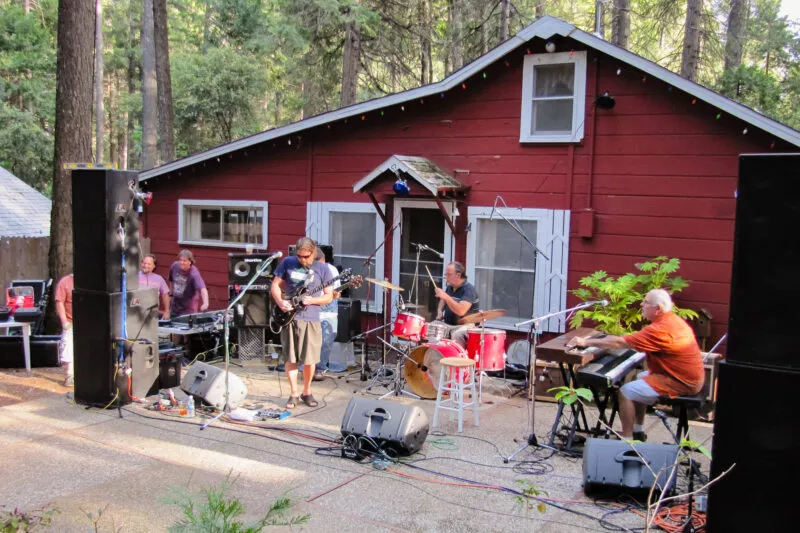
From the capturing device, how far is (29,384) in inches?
325

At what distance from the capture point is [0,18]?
950 inches

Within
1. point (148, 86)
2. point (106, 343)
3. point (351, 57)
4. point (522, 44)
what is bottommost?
point (106, 343)

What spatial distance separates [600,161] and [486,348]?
2751 mm

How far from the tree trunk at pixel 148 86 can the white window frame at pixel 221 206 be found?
835 cm

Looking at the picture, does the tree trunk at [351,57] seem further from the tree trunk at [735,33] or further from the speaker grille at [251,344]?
the speaker grille at [251,344]

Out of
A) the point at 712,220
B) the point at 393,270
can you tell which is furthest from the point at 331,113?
the point at 712,220

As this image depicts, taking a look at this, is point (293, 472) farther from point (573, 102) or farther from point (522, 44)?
point (522, 44)

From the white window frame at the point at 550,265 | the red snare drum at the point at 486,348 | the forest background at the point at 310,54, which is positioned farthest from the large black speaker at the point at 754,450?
the forest background at the point at 310,54

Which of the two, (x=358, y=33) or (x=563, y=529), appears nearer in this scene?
(x=563, y=529)

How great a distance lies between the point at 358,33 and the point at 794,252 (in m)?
15.5

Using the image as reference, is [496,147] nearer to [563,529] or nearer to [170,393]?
[170,393]

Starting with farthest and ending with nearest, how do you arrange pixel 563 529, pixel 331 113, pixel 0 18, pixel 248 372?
pixel 0 18
pixel 331 113
pixel 248 372
pixel 563 529

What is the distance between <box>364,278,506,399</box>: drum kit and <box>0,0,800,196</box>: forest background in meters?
8.42

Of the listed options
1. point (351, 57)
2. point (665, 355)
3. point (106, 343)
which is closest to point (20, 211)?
point (351, 57)
